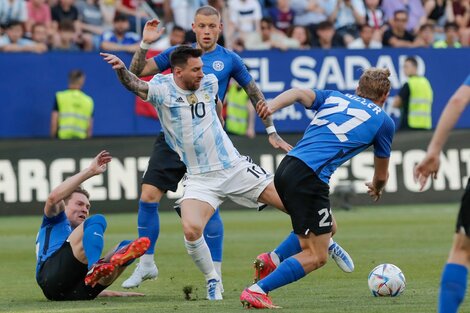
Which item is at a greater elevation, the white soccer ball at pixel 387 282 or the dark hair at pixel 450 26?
the dark hair at pixel 450 26

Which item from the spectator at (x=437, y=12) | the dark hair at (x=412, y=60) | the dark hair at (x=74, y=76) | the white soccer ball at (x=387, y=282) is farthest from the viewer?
the spectator at (x=437, y=12)

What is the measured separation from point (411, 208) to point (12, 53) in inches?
285

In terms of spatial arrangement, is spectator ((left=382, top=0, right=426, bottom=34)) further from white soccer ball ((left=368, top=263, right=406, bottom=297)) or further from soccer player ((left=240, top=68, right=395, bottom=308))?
soccer player ((left=240, top=68, right=395, bottom=308))

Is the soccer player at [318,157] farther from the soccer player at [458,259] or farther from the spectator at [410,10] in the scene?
the spectator at [410,10]

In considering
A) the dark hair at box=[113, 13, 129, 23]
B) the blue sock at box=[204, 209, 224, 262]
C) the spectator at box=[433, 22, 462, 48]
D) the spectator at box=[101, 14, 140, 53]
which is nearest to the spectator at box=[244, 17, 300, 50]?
the spectator at box=[101, 14, 140, 53]

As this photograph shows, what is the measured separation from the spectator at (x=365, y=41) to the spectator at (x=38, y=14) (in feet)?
18.3

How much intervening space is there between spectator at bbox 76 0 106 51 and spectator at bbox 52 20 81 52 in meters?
0.32

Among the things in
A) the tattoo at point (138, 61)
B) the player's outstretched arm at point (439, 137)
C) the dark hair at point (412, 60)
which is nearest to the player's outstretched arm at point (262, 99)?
the tattoo at point (138, 61)

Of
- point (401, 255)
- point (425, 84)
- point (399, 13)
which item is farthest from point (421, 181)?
point (399, 13)

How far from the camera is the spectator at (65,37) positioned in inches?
850

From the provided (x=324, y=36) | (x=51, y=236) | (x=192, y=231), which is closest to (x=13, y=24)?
(x=324, y=36)

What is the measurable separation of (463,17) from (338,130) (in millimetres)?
16549

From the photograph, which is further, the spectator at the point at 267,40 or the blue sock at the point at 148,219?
the spectator at the point at 267,40

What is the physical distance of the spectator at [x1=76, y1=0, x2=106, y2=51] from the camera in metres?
22.1
